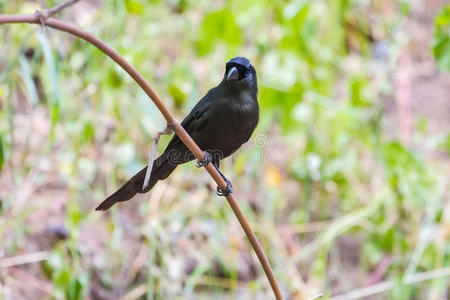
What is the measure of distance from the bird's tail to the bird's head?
45cm

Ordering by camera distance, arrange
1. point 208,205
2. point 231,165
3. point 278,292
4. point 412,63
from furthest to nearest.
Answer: point 412,63 → point 231,165 → point 208,205 → point 278,292

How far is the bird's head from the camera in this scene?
7.51 ft

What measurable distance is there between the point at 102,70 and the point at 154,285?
4.24 feet

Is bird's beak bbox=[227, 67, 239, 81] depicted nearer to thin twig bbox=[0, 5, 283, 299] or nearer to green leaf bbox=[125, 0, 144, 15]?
thin twig bbox=[0, 5, 283, 299]

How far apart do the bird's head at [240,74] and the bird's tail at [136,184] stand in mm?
449

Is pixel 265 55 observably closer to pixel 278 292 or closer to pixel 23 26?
pixel 23 26

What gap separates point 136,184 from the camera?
226 centimetres

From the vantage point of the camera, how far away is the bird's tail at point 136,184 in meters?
2.11

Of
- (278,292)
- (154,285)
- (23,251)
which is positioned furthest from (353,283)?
(278,292)

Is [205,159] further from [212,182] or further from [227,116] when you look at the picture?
[212,182]

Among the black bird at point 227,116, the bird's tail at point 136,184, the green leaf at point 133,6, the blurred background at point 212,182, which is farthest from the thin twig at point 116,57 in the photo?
the green leaf at point 133,6

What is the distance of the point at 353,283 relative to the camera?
4.28 meters

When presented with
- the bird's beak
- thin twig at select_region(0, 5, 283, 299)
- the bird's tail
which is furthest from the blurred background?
thin twig at select_region(0, 5, 283, 299)

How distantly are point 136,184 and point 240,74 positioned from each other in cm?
60
